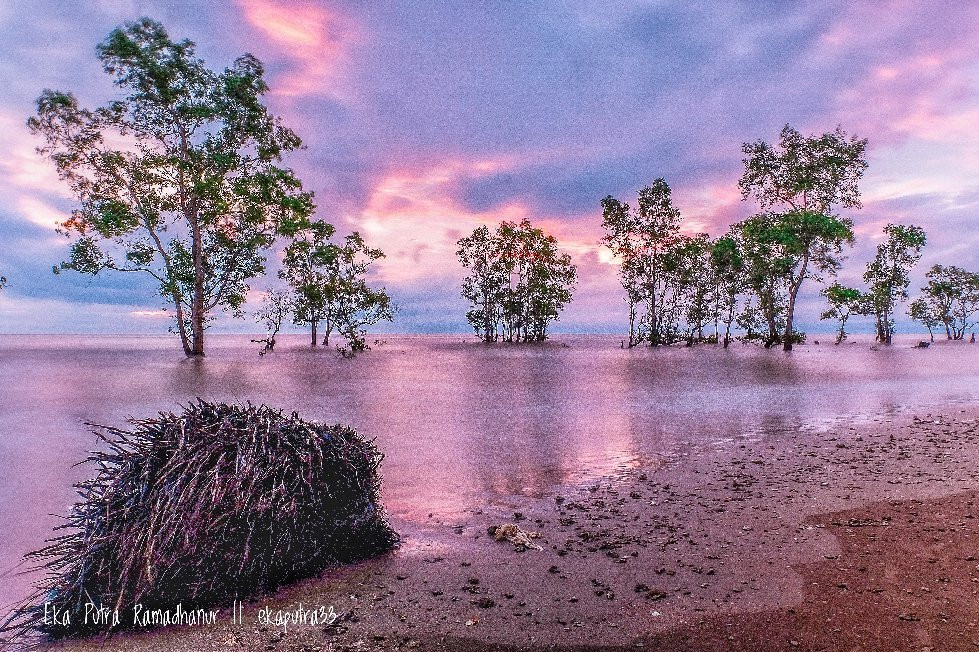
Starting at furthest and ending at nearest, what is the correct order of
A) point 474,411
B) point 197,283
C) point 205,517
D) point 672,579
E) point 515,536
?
point 197,283, point 474,411, point 515,536, point 672,579, point 205,517

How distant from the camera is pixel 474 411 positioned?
68.5ft

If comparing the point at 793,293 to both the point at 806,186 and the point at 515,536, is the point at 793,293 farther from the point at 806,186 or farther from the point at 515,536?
the point at 515,536

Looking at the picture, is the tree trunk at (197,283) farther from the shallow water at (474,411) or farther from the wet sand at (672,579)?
the wet sand at (672,579)

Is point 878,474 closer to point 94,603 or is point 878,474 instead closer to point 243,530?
point 243,530

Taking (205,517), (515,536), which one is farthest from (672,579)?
(205,517)

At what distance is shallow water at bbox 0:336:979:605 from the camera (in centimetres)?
1014

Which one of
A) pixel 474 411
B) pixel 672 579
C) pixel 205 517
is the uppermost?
pixel 205 517

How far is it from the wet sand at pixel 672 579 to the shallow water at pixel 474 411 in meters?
2.07

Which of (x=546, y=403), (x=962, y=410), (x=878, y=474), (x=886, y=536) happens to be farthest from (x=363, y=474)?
(x=962, y=410)

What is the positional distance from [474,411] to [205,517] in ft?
54.4

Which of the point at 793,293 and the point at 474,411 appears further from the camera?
the point at 793,293

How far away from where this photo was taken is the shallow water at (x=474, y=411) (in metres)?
10.1

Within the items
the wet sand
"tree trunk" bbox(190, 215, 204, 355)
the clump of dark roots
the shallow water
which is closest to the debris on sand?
the wet sand

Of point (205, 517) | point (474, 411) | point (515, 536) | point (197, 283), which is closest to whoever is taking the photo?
point (205, 517)
